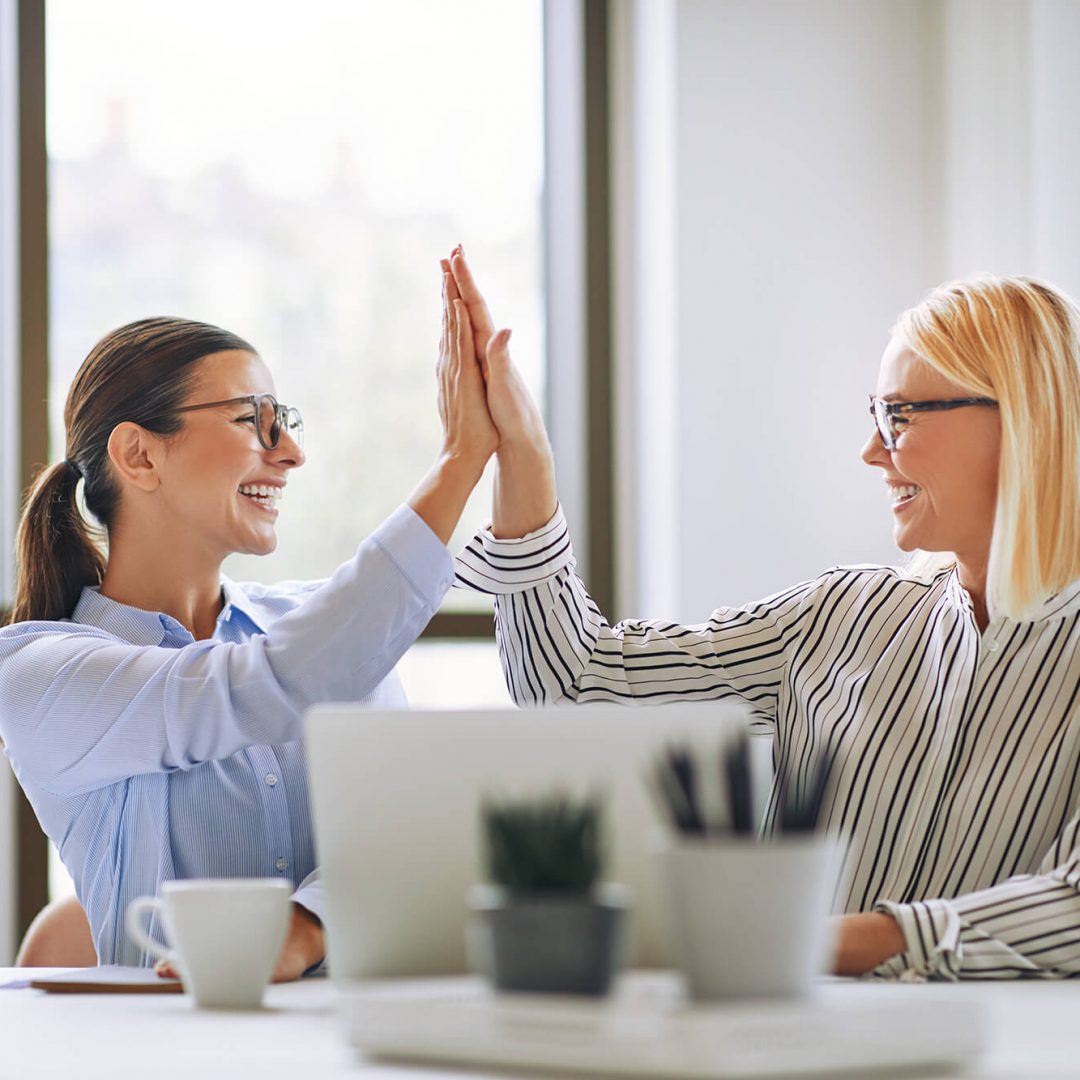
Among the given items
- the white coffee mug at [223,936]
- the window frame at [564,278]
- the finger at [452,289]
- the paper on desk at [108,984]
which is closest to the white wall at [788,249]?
the window frame at [564,278]

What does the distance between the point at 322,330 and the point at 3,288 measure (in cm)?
72

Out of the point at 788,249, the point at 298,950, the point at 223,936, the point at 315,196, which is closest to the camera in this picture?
the point at 223,936

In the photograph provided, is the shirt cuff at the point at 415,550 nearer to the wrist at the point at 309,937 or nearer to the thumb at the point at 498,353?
the thumb at the point at 498,353

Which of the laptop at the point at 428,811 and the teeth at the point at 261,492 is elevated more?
the teeth at the point at 261,492

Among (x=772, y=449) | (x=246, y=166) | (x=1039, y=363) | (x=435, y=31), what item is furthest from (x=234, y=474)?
(x=435, y=31)

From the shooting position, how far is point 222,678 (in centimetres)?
158

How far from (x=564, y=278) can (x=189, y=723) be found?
6.74 feet

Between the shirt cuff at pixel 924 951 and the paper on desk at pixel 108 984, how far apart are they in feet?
2.06

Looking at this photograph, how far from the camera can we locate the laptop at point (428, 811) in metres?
0.97

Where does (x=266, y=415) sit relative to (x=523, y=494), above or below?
above

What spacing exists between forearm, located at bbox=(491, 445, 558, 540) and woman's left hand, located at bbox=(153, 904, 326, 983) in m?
0.55

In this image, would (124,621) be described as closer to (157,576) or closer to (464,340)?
(157,576)

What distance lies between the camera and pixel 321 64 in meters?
3.37

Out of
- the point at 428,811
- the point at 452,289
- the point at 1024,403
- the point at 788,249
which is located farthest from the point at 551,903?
the point at 788,249
